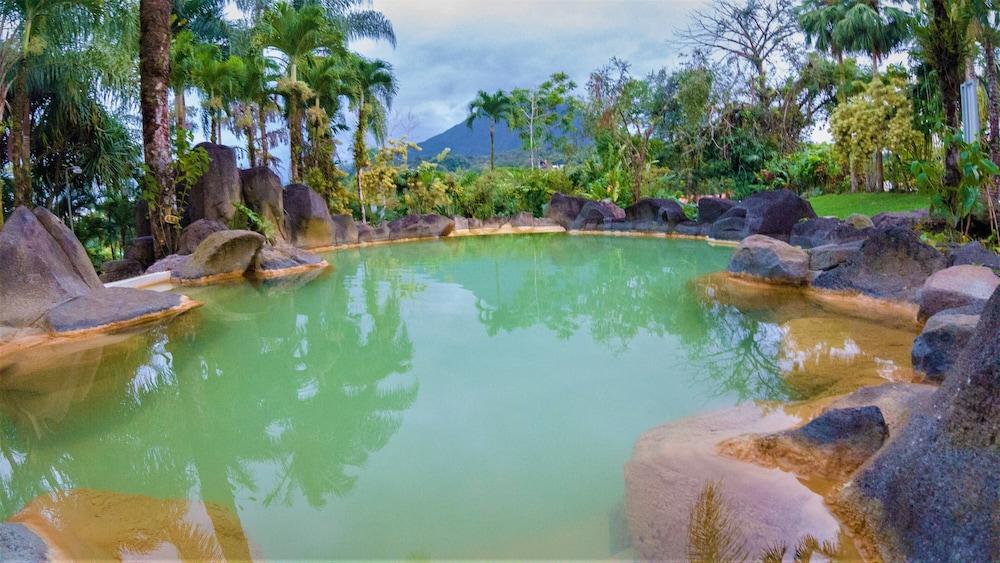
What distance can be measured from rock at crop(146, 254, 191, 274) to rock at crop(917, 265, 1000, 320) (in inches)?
370

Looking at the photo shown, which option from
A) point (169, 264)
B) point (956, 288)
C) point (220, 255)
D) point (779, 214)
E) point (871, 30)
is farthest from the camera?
point (871, 30)

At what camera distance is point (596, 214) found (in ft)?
59.7

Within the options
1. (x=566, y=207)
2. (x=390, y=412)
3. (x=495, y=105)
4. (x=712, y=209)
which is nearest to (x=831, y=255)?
(x=390, y=412)

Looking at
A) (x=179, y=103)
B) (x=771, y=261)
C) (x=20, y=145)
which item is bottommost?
(x=771, y=261)

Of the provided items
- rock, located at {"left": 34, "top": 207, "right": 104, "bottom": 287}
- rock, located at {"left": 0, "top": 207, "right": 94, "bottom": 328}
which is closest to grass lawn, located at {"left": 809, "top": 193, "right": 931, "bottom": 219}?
rock, located at {"left": 34, "top": 207, "right": 104, "bottom": 287}

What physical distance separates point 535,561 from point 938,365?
10.1 feet

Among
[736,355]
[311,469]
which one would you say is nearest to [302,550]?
[311,469]

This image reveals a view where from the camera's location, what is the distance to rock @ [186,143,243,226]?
12633 mm

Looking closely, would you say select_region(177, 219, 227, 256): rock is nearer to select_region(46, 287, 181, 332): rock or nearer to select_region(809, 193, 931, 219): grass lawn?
select_region(46, 287, 181, 332): rock

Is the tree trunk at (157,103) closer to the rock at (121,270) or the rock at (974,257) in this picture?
the rock at (121,270)

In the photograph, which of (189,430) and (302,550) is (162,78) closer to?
(189,430)

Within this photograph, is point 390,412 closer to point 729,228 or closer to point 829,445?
point 829,445

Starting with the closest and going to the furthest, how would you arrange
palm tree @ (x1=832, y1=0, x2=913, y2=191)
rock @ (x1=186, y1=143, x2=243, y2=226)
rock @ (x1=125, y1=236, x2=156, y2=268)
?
rock @ (x1=125, y1=236, x2=156, y2=268) → rock @ (x1=186, y1=143, x2=243, y2=226) → palm tree @ (x1=832, y1=0, x2=913, y2=191)

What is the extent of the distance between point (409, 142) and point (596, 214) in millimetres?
5967
